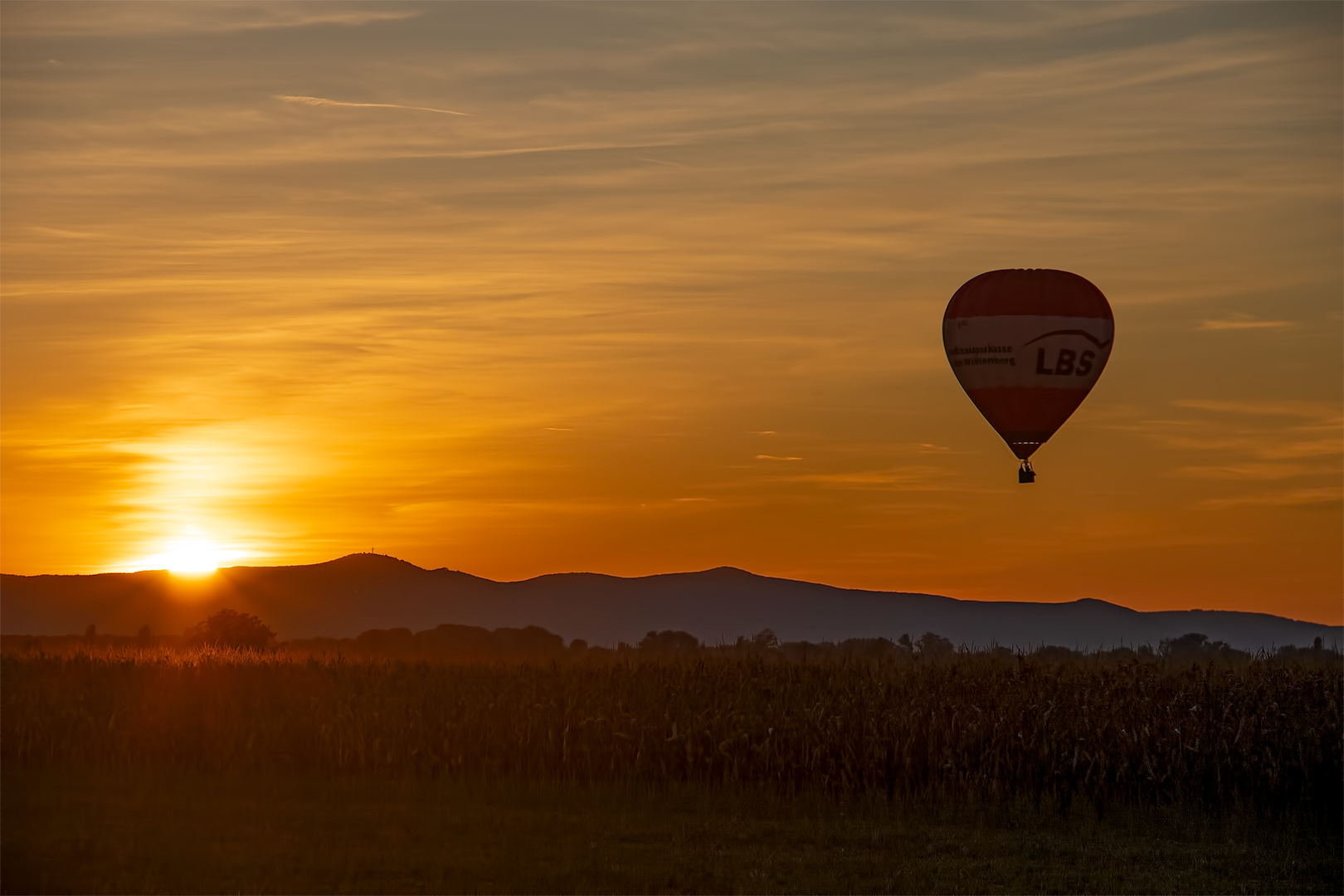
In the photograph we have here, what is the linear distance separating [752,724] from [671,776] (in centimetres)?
158

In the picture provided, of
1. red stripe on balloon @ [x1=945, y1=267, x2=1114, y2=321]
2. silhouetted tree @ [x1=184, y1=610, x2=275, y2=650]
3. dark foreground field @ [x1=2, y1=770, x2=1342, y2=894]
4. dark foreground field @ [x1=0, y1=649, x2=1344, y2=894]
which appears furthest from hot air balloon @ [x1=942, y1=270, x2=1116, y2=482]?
silhouetted tree @ [x1=184, y1=610, x2=275, y2=650]

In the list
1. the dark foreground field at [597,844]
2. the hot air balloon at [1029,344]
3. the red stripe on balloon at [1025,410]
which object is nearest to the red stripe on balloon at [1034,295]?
the hot air balloon at [1029,344]

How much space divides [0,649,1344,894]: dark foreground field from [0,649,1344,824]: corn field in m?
0.06

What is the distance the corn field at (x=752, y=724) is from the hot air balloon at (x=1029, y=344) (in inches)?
228

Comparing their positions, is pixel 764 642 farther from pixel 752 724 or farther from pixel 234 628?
pixel 234 628

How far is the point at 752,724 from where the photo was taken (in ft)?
85.1

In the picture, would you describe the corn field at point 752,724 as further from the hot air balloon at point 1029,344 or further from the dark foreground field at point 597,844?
the hot air balloon at point 1029,344

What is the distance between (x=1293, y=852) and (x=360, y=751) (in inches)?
589

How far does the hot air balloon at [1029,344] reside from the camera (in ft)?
105

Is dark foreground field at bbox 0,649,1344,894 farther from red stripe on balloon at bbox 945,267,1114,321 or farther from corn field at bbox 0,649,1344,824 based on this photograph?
red stripe on balloon at bbox 945,267,1114,321

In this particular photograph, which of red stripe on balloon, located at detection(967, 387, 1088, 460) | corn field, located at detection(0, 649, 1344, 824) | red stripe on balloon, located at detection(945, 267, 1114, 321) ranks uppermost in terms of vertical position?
red stripe on balloon, located at detection(945, 267, 1114, 321)

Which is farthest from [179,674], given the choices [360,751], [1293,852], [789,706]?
[1293,852]

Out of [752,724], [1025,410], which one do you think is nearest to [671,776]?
[752,724]

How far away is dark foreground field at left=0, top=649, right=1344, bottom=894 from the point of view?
1880cm
